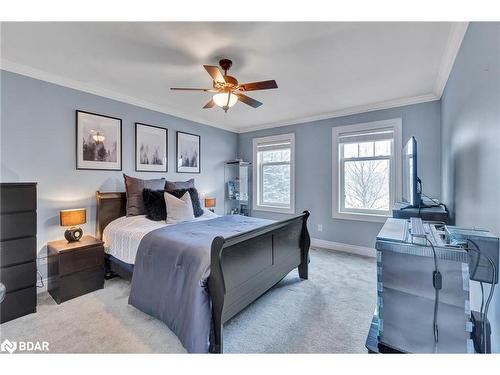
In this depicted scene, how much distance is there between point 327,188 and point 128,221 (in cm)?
330

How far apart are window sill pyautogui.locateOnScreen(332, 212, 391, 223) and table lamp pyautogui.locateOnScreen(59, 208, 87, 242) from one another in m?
3.82

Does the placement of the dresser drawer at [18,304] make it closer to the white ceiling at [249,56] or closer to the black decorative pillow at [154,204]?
the black decorative pillow at [154,204]

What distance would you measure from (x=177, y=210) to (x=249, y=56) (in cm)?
199

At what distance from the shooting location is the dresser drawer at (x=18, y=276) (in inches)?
77.9

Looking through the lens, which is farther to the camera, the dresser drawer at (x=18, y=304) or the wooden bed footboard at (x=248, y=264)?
the dresser drawer at (x=18, y=304)

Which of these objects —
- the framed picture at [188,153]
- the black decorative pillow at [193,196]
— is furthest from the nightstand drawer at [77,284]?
the framed picture at [188,153]

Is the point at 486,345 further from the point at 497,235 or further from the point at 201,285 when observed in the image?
the point at 201,285

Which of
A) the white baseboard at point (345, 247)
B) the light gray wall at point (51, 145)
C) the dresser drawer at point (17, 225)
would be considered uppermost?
the light gray wall at point (51, 145)

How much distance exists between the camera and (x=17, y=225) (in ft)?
6.66

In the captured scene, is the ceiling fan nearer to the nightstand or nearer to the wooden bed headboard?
the wooden bed headboard

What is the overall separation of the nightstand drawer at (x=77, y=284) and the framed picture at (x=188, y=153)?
2.07 metres

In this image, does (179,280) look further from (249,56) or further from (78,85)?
(78,85)
